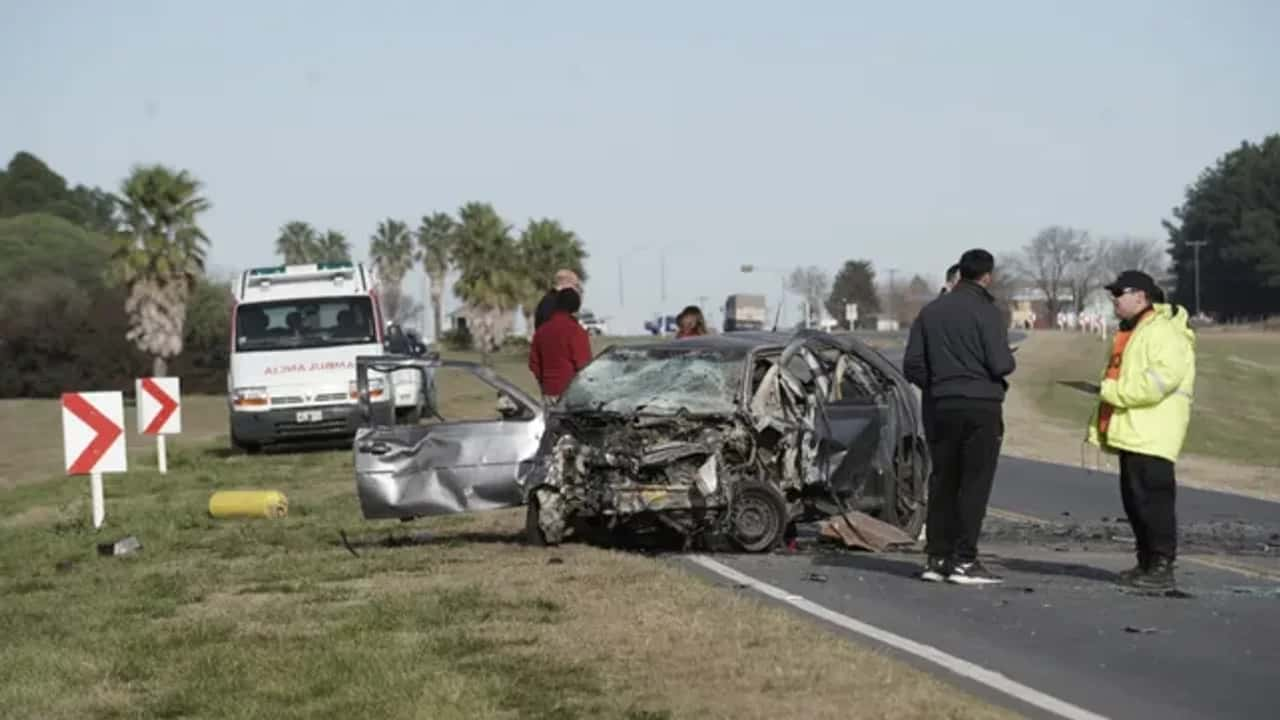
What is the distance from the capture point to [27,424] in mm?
56938

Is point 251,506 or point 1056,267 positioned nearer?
point 251,506

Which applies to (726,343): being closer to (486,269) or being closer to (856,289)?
(486,269)

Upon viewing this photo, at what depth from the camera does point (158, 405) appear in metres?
26.0

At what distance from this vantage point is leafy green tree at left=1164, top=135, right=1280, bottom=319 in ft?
392

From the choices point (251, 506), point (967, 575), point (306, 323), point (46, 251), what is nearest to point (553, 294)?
point (251, 506)

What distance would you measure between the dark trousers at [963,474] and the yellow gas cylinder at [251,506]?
840 centimetres

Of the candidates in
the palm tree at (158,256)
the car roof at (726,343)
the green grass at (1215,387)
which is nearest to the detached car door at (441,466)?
the car roof at (726,343)

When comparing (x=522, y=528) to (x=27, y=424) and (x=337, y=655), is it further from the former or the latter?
(x=27, y=424)

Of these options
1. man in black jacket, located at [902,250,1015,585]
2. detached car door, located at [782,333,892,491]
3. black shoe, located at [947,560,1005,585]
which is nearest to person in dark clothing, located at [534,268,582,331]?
detached car door, located at [782,333,892,491]

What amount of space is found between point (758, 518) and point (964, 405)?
2.39 meters

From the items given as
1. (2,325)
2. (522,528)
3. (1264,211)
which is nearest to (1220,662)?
(522,528)

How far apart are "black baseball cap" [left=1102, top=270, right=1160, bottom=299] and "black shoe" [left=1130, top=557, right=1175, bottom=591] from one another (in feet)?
5.17

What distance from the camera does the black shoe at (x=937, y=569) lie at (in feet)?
38.4

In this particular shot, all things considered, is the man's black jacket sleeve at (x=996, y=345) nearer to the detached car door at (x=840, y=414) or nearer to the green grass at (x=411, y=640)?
the green grass at (x=411, y=640)
